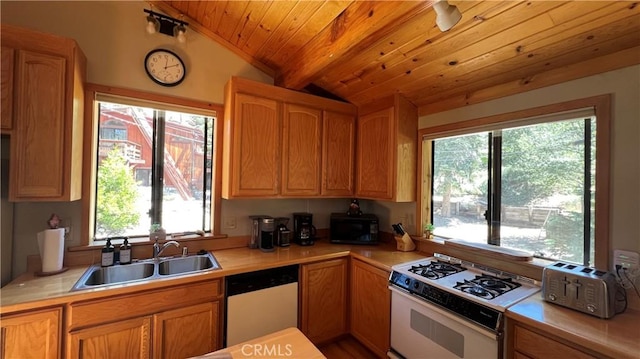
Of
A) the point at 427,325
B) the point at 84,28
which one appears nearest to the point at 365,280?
the point at 427,325

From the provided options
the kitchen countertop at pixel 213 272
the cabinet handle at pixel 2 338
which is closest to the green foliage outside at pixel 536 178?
the kitchen countertop at pixel 213 272

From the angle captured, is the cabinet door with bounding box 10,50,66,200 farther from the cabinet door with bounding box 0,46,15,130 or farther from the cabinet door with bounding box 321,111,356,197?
the cabinet door with bounding box 321,111,356,197

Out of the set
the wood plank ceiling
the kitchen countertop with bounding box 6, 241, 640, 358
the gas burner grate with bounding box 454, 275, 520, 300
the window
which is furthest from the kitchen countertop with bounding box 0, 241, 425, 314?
the wood plank ceiling

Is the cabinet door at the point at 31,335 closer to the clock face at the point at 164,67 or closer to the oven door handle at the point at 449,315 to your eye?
the clock face at the point at 164,67

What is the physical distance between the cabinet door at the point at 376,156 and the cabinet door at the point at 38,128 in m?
2.39

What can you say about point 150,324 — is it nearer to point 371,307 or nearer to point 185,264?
point 185,264

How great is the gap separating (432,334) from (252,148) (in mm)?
1952

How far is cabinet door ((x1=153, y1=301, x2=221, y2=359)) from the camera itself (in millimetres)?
1688

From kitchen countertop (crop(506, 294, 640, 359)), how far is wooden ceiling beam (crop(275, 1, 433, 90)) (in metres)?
1.65

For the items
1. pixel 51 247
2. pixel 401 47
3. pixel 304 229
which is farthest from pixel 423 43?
pixel 51 247

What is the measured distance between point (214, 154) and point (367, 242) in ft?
5.68

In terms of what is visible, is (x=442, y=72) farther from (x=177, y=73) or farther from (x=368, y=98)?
(x=177, y=73)

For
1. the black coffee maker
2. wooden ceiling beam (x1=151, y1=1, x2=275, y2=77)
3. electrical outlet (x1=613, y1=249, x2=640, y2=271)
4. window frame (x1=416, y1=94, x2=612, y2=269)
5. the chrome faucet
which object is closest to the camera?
electrical outlet (x1=613, y1=249, x2=640, y2=271)

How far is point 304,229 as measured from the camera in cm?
266
